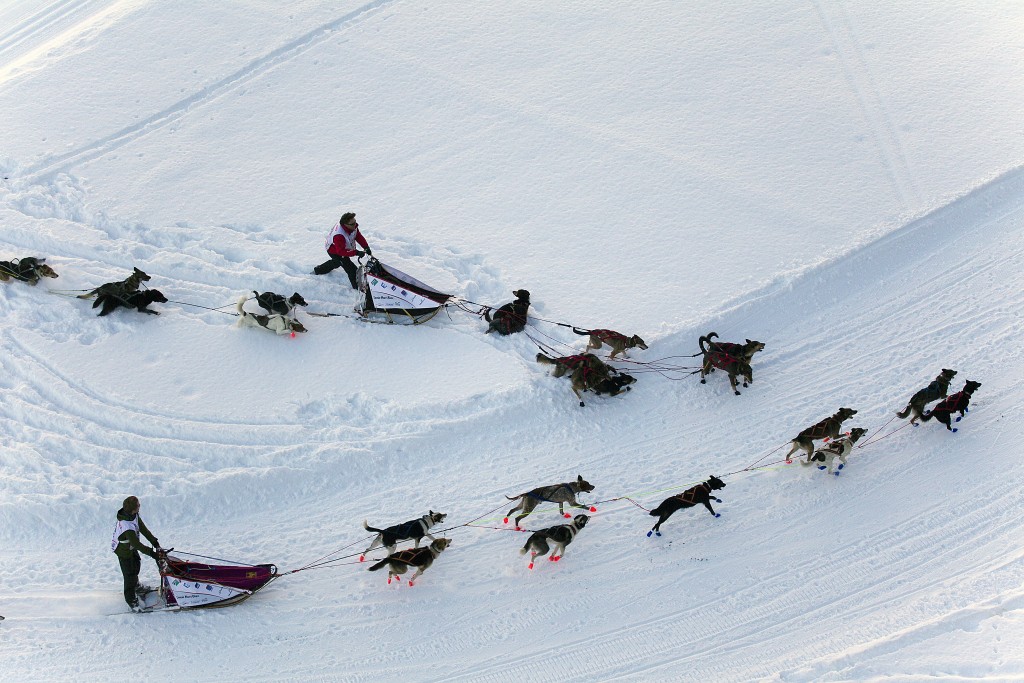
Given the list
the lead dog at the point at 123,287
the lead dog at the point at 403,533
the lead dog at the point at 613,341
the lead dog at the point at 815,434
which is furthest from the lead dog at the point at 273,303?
the lead dog at the point at 815,434

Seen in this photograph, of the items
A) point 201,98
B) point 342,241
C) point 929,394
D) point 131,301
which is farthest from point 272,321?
point 929,394

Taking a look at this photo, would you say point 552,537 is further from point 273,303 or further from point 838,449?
point 273,303

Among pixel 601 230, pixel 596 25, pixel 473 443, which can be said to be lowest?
pixel 473 443

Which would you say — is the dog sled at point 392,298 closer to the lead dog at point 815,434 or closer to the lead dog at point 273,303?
the lead dog at point 273,303

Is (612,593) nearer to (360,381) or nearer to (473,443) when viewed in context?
(473,443)

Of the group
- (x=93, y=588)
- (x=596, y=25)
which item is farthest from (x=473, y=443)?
(x=596, y=25)

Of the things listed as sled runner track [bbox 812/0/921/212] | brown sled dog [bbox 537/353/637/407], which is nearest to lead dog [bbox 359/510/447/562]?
brown sled dog [bbox 537/353/637/407]

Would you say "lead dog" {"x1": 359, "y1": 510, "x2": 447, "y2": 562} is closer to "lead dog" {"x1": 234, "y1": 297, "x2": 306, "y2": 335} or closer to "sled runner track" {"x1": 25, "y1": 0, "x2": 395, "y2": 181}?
"lead dog" {"x1": 234, "y1": 297, "x2": 306, "y2": 335}
